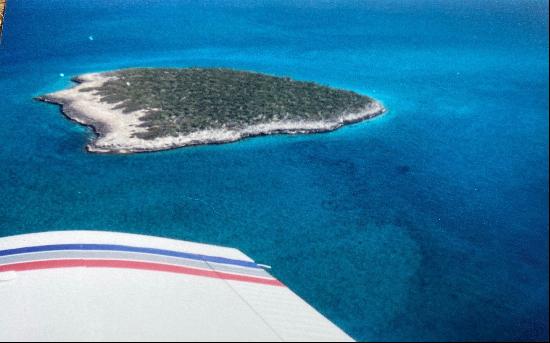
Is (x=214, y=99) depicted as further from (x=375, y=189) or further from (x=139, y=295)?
Answer: (x=139, y=295)

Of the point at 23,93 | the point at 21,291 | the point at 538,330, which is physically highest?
the point at 23,93

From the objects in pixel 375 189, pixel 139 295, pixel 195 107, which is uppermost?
pixel 195 107

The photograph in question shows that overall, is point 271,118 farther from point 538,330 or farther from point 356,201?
point 538,330

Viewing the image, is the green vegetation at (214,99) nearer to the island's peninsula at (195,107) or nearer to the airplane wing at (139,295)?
the island's peninsula at (195,107)

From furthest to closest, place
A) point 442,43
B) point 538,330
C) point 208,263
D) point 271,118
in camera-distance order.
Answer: point 442,43 < point 271,118 < point 208,263 < point 538,330

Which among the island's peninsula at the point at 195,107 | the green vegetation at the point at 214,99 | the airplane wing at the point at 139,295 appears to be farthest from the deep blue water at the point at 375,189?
the green vegetation at the point at 214,99

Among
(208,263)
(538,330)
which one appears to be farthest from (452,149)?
(538,330)

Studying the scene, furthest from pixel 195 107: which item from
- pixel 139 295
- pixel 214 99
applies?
pixel 139 295

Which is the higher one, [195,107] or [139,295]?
[195,107]
